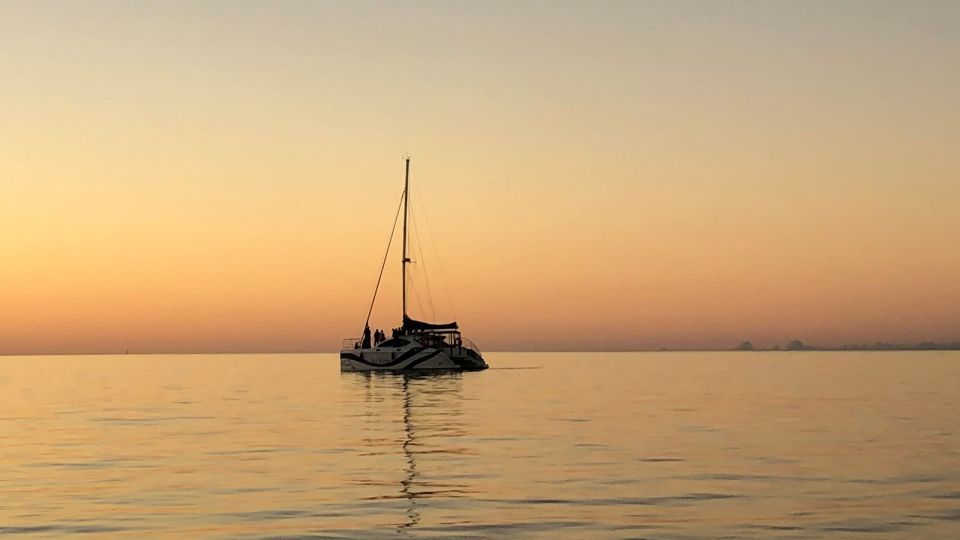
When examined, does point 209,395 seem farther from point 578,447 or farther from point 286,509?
point 286,509

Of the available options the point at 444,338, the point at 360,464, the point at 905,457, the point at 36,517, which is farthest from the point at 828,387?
the point at 36,517

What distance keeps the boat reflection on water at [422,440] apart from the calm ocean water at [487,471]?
16cm

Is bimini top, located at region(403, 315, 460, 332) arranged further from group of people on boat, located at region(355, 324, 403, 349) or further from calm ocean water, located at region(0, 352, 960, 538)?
calm ocean water, located at region(0, 352, 960, 538)

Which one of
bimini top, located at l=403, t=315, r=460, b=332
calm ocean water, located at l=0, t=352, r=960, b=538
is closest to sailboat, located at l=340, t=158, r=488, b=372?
bimini top, located at l=403, t=315, r=460, b=332

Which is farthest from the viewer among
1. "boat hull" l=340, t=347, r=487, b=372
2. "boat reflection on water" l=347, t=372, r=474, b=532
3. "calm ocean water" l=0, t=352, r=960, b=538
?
"boat hull" l=340, t=347, r=487, b=372

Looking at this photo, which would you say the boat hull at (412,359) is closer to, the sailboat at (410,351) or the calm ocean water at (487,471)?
the sailboat at (410,351)

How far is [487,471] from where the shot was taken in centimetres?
3191

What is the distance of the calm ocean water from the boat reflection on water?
163 millimetres

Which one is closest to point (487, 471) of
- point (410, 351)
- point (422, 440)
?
point (422, 440)

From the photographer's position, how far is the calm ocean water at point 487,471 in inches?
904

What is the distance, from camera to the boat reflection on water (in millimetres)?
27203

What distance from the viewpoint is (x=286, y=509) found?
24.8m

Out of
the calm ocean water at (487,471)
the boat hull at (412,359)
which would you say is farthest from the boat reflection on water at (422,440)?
the boat hull at (412,359)

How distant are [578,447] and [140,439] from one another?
57.3 feet
